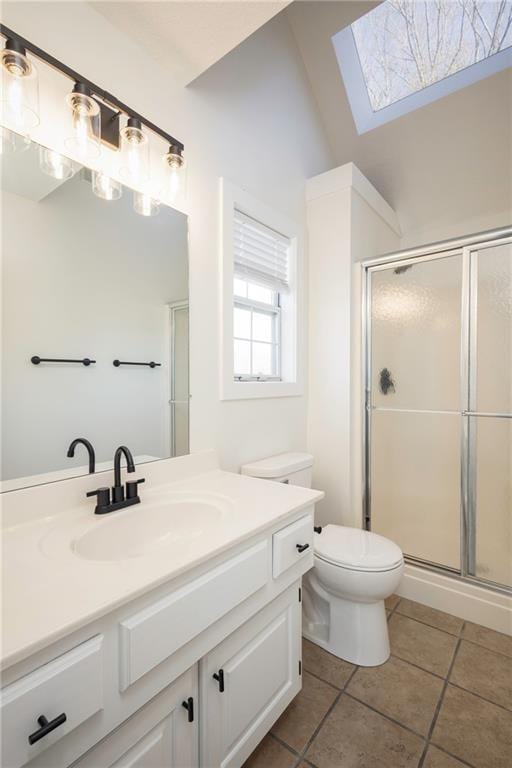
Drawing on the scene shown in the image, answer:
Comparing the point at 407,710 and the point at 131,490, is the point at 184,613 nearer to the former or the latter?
the point at 131,490

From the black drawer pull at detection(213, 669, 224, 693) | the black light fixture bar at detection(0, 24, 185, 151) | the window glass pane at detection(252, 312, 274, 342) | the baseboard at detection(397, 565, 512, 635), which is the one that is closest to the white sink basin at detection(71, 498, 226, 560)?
the black drawer pull at detection(213, 669, 224, 693)

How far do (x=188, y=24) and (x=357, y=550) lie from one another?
217 centimetres

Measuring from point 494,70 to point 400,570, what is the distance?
2.86m

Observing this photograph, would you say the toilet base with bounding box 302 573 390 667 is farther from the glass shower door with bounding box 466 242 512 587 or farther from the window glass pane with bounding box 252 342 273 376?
the window glass pane with bounding box 252 342 273 376

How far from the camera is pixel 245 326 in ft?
6.38

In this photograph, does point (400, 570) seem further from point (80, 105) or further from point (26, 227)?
point (80, 105)

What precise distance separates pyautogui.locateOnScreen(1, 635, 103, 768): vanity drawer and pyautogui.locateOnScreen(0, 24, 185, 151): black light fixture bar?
1450 millimetres

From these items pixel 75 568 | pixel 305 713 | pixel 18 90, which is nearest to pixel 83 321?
pixel 18 90

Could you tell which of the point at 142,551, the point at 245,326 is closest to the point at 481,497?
the point at 245,326

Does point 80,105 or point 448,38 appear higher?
point 448,38

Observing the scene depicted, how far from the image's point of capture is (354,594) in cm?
149

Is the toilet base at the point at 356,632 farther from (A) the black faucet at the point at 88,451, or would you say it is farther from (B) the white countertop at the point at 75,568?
(A) the black faucet at the point at 88,451

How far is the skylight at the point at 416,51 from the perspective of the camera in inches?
78.2

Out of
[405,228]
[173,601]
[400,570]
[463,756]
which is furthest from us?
[405,228]
